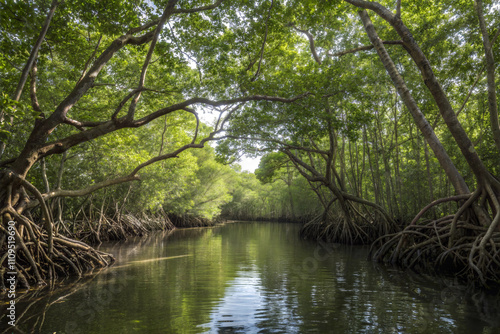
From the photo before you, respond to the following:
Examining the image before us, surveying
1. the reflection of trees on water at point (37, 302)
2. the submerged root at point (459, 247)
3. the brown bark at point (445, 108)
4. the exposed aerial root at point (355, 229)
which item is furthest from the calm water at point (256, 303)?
the exposed aerial root at point (355, 229)

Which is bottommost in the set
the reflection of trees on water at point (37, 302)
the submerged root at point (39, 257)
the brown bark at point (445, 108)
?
the reflection of trees on water at point (37, 302)

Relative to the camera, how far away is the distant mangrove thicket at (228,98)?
5742 millimetres

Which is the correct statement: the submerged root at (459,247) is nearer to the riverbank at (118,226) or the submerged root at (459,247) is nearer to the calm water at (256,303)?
the calm water at (256,303)

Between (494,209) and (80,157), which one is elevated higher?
(80,157)

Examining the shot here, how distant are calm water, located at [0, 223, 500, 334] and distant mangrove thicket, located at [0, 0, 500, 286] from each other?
1.16m

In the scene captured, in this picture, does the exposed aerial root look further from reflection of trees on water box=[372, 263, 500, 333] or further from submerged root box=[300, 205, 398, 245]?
reflection of trees on water box=[372, 263, 500, 333]

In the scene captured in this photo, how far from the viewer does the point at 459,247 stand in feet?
21.4

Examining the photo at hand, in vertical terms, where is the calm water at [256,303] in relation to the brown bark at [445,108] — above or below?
below

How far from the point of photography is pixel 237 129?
10391mm

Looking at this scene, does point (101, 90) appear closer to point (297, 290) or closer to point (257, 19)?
point (257, 19)

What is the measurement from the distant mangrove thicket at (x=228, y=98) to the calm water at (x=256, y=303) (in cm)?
116

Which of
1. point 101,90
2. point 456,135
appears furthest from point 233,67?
point 456,135

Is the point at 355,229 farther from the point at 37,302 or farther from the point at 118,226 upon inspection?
the point at 37,302

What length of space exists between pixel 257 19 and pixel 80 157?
8453 millimetres
